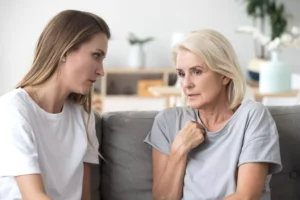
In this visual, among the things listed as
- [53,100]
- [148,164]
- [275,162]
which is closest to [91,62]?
[53,100]

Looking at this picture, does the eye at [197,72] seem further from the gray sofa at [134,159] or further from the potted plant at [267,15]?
the potted plant at [267,15]

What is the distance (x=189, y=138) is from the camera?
68.2 inches

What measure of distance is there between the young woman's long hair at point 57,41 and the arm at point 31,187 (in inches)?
12.2

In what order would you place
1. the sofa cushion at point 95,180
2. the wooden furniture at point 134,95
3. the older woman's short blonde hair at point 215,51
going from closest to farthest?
the older woman's short blonde hair at point 215,51, the sofa cushion at point 95,180, the wooden furniture at point 134,95

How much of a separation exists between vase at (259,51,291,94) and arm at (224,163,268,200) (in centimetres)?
177

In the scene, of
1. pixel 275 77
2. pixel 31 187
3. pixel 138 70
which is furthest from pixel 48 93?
pixel 138 70

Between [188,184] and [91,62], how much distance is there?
51cm

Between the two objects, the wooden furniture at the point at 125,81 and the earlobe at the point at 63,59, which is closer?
the earlobe at the point at 63,59

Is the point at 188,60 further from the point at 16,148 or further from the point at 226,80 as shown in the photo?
the point at 16,148

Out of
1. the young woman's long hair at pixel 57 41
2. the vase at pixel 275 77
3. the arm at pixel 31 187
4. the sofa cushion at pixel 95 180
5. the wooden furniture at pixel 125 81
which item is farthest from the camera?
the wooden furniture at pixel 125 81

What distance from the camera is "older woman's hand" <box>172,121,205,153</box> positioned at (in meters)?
1.73

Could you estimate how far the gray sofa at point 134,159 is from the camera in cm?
188

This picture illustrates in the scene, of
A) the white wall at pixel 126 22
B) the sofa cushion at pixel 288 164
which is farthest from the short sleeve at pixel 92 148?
the white wall at pixel 126 22

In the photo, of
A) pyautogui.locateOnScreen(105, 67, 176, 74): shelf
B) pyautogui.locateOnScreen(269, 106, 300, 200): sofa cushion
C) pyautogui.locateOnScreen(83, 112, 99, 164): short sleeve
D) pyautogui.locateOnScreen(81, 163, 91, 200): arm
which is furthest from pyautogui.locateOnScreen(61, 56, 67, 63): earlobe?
pyautogui.locateOnScreen(105, 67, 176, 74): shelf
